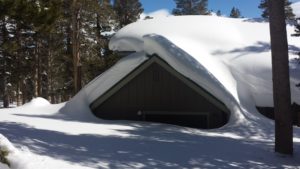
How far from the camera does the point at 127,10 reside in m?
40.2

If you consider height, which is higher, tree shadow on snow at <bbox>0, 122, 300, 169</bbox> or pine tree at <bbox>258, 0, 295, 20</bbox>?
pine tree at <bbox>258, 0, 295, 20</bbox>

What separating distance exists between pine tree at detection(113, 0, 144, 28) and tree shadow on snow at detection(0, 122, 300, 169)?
28.1m

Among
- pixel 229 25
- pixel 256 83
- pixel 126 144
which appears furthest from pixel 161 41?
pixel 126 144

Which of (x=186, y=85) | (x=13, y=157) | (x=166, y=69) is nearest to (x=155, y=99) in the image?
(x=166, y=69)

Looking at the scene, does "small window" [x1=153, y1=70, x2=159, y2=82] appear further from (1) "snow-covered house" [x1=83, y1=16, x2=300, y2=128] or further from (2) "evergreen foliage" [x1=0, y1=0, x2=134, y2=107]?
(2) "evergreen foliage" [x1=0, y1=0, x2=134, y2=107]

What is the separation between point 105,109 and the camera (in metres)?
17.7

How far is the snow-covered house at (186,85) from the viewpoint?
1608 centimetres

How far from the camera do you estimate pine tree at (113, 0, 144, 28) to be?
39.6 metres

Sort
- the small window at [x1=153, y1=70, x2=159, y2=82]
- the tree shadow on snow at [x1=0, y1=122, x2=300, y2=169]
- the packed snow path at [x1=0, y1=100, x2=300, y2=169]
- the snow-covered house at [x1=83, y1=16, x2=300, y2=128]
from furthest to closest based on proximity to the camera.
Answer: the small window at [x1=153, y1=70, x2=159, y2=82] → the snow-covered house at [x1=83, y1=16, x2=300, y2=128] → the tree shadow on snow at [x1=0, y1=122, x2=300, y2=169] → the packed snow path at [x1=0, y1=100, x2=300, y2=169]

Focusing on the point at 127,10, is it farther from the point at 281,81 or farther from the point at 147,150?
the point at 147,150

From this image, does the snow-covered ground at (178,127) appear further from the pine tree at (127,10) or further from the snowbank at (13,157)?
the pine tree at (127,10)

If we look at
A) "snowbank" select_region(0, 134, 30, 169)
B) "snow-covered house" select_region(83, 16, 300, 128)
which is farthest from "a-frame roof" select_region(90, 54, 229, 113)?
"snowbank" select_region(0, 134, 30, 169)

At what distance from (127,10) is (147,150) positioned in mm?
31540

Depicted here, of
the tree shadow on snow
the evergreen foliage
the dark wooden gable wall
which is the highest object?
the evergreen foliage
